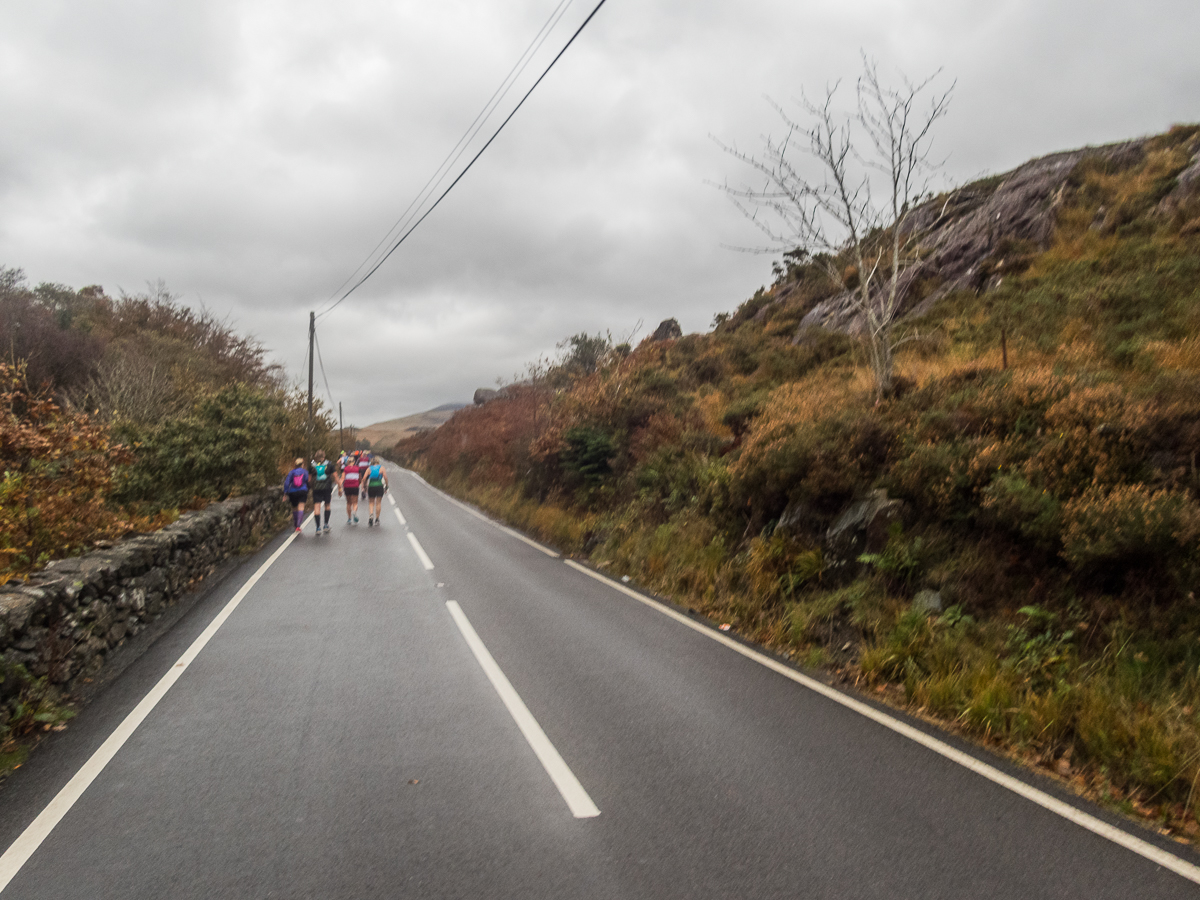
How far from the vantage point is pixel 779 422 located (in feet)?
35.5

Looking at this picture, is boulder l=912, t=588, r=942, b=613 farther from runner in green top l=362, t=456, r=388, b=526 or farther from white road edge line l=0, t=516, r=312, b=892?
runner in green top l=362, t=456, r=388, b=526

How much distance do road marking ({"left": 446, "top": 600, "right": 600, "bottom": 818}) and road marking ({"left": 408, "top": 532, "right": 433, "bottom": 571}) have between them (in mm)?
5227

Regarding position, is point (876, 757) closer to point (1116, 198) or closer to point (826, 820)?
point (826, 820)

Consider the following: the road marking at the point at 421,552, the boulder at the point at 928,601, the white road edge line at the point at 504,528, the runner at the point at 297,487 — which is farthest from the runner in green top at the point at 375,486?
the boulder at the point at 928,601

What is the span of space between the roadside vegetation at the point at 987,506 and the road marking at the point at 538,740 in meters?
2.82

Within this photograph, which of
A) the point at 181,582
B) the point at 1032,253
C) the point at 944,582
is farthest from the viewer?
the point at 1032,253

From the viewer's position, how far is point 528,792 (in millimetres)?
4180

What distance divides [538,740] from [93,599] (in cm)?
488

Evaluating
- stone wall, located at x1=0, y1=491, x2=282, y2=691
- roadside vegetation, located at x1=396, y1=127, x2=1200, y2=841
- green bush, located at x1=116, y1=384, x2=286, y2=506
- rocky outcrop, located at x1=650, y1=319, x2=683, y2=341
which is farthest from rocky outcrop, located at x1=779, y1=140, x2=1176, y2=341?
rocky outcrop, located at x1=650, y1=319, x2=683, y2=341

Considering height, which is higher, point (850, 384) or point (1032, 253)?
point (1032, 253)

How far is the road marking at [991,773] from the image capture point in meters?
3.52

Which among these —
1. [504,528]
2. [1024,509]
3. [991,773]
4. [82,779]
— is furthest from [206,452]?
[991,773]

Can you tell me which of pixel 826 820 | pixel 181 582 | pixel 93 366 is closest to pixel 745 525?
pixel 826 820

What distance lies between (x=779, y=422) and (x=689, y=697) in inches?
233
